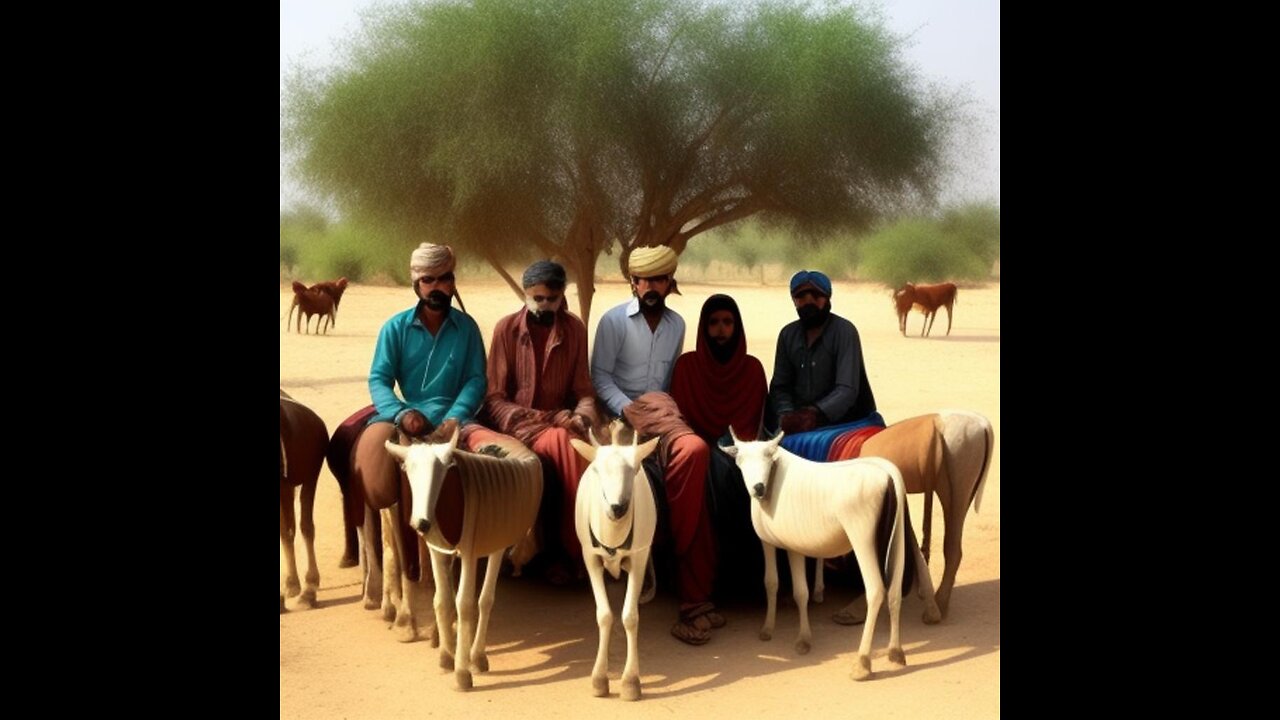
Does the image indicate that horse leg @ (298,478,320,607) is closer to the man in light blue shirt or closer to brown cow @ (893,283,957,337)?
the man in light blue shirt

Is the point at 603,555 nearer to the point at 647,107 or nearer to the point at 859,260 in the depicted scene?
the point at 647,107

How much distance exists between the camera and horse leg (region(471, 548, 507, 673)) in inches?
255

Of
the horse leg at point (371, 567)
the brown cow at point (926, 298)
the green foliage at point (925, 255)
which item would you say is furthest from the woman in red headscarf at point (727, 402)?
the green foliage at point (925, 255)

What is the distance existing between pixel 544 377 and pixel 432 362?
0.70 meters

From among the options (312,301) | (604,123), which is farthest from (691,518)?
(312,301)

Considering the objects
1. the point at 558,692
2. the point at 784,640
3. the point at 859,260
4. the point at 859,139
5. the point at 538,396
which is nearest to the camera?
the point at 558,692

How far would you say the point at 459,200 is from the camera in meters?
15.9

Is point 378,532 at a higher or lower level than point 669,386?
lower

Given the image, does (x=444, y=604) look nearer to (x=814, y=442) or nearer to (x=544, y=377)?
(x=544, y=377)

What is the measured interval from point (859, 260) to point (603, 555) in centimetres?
4414

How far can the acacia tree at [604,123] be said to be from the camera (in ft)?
52.4

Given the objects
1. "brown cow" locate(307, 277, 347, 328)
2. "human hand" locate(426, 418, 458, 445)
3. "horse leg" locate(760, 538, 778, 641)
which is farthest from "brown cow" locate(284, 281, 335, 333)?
"horse leg" locate(760, 538, 778, 641)

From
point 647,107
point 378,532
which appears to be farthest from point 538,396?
point 647,107

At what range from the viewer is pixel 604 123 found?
16.5m
